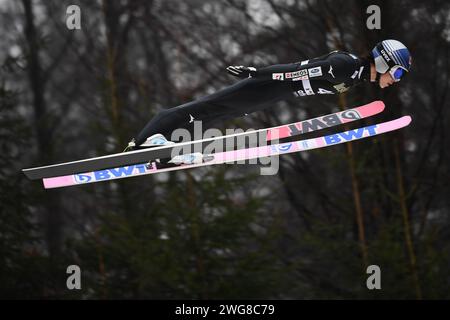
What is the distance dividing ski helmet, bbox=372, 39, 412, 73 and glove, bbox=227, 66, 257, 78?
1238 mm

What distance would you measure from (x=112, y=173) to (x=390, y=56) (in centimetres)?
334

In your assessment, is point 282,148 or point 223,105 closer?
point 223,105

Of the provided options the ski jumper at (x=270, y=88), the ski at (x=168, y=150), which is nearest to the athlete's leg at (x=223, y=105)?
the ski jumper at (x=270, y=88)

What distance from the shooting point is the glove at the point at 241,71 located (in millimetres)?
6911

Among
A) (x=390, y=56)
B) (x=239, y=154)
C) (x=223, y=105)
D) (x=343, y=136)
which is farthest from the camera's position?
(x=343, y=136)

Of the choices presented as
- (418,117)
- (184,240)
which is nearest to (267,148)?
(184,240)

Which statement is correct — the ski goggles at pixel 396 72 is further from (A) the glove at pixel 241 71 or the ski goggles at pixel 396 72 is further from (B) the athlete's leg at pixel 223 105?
(A) the glove at pixel 241 71

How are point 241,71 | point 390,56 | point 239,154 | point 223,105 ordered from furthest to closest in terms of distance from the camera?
1. point 239,154
2. point 223,105
3. point 390,56
4. point 241,71

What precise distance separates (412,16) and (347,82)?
23.7 feet

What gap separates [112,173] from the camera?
820 centimetres

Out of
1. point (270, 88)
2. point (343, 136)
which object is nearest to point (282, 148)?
point (343, 136)

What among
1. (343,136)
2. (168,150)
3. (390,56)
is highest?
(390,56)

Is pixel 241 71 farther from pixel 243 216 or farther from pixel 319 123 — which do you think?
pixel 243 216

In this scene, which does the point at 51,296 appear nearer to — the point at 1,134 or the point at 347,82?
the point at 1,134
